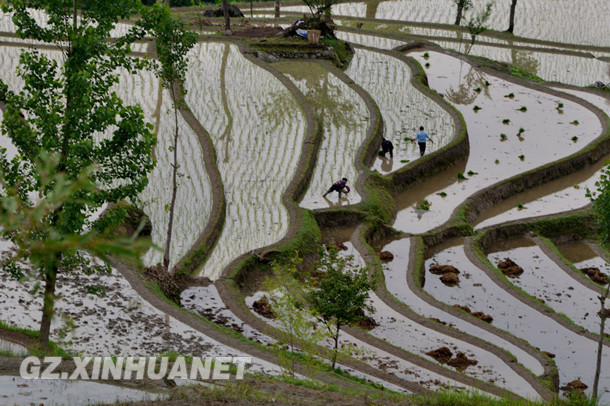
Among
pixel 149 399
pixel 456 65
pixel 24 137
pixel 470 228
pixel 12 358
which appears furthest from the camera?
pixel 456 65

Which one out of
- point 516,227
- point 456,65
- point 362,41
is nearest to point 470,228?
point 516,227

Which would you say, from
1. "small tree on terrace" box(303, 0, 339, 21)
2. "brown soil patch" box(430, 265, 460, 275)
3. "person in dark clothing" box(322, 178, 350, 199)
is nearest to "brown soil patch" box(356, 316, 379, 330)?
"brown soil patch" box(430, 265, 460, 275)

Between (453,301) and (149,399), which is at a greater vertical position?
(453,301)

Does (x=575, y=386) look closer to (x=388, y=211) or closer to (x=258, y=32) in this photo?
(x=388, y=211)

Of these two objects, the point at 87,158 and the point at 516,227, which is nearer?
the point at 87,158

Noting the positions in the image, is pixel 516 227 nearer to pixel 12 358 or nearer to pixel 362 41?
pixel 12 358

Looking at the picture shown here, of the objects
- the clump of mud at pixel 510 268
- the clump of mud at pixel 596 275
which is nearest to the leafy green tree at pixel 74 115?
the clump of mud at pixel 510 268

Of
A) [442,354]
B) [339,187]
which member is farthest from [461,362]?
[339,187]
